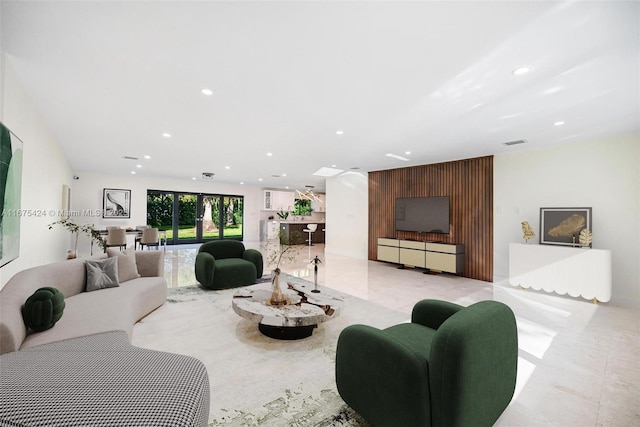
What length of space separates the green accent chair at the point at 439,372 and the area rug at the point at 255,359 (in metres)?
0.33

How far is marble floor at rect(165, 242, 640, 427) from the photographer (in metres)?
1.90

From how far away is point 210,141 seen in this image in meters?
5.05

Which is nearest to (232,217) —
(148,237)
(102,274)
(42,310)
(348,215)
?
(148,237)

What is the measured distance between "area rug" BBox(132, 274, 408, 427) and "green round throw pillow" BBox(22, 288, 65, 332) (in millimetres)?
779

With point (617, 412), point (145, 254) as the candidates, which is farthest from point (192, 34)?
point (617, 412)

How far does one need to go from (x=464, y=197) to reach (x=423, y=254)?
5.10 feet

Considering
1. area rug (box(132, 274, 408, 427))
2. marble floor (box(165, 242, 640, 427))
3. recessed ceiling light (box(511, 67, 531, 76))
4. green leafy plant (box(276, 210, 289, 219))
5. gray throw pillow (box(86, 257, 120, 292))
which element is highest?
recessed ceiling light (box(511, 67, 531, 76))

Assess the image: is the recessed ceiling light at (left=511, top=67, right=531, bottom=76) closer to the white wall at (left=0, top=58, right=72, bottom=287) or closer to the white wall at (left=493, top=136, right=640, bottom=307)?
the white wall at (left=493, top=136, right=640, bottom=307)

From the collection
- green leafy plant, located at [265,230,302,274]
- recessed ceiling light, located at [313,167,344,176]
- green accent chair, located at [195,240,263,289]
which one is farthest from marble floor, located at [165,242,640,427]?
recessed ceiling light, located at [313,167,344,176]

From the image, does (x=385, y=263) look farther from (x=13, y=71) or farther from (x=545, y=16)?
(x=13, y=71)

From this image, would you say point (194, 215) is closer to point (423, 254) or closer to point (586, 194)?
point (423, 254)

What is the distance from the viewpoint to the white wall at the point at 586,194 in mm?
4207

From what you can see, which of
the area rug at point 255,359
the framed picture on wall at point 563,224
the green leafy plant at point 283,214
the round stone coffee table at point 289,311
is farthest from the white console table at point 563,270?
the green leafy plant at point 283,214

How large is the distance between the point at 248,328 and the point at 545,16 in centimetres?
364
